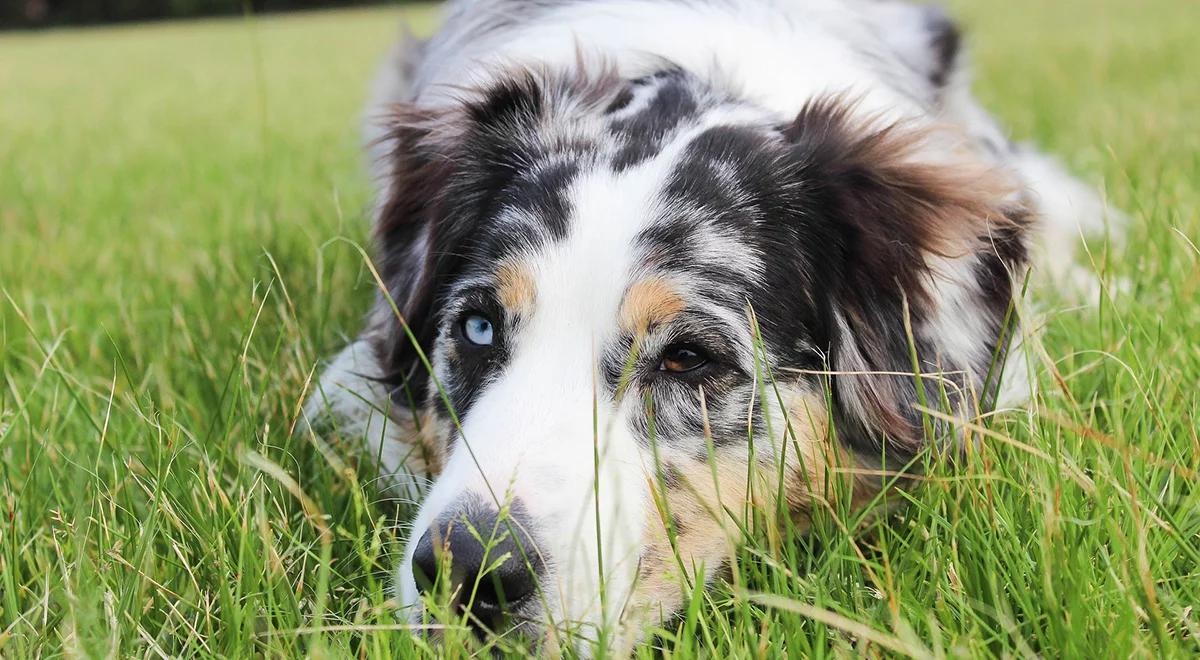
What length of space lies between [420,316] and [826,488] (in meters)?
1.15

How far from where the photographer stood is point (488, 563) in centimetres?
176

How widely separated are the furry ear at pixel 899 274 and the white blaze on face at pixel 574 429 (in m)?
0.43

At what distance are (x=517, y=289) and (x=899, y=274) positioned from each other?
2.85ft

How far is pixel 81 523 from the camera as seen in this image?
2.03 metres

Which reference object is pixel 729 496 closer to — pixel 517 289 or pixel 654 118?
pixel 517 289

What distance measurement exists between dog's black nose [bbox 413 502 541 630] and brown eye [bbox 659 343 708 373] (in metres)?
0.56

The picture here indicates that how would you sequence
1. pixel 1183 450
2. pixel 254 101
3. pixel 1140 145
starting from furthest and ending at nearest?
1. pixel 254 101
2. pixel 1140 145
3. pixel 1183 450

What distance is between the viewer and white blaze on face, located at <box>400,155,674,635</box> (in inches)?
72.2

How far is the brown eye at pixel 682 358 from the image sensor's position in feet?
7.31

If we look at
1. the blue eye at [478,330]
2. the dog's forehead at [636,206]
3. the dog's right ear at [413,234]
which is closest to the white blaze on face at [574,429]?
the dog's forehead at [636,206]

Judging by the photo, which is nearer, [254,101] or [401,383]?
[401,383]

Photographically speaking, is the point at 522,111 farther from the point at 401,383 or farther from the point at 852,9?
the point at 852,9

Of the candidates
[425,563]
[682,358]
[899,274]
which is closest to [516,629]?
[425,563]

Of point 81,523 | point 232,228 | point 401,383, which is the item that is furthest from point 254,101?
point 81,523
